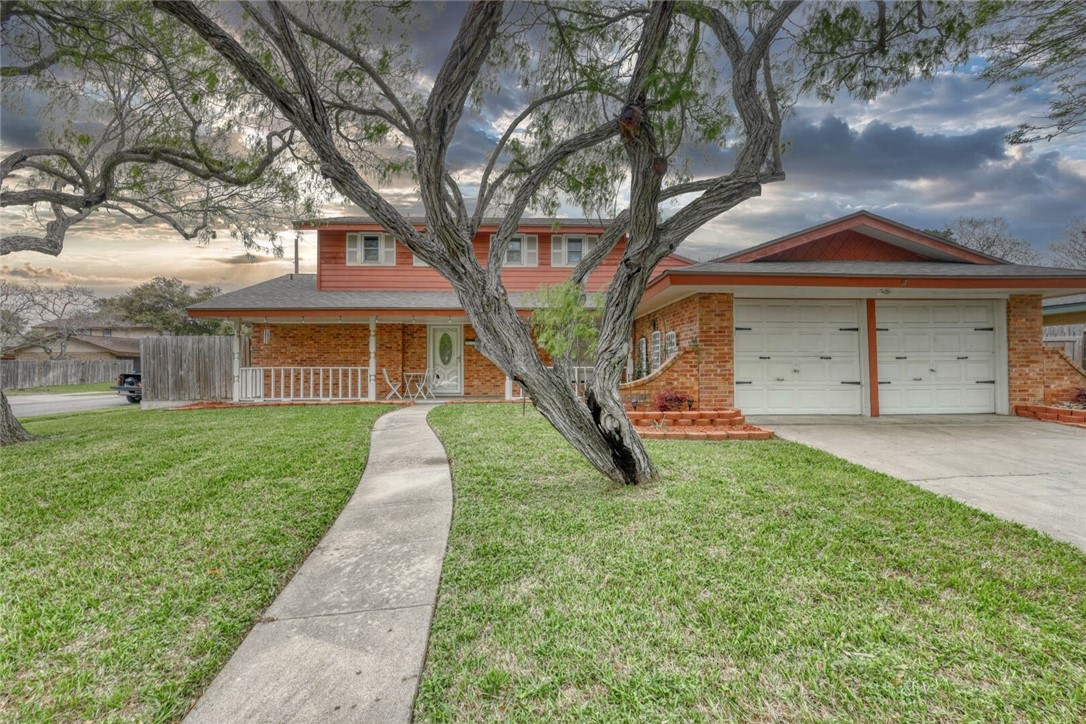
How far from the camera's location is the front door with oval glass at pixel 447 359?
1334 centimetres

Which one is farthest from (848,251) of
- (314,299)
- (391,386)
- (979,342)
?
(314,299)

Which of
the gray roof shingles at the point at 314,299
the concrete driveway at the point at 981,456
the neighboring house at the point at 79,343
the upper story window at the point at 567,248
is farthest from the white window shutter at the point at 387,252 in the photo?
the neighboring house at the point at 79,343

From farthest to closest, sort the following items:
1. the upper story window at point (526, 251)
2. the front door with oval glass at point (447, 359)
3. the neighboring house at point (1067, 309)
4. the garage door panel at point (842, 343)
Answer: the upper story window at point (526, 251), the front door with oval glass at point (447, 359), the neighboring house at point (1067, 309), the garage door panel at point (842, 343)

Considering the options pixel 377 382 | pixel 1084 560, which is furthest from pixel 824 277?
pixel 377 382

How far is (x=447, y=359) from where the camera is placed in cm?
1345

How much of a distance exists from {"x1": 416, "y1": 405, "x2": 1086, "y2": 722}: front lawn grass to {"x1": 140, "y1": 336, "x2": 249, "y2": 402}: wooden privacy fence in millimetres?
11047

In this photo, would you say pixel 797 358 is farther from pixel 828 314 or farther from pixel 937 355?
pixel 937 355

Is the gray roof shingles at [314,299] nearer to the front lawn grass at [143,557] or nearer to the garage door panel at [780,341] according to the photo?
the garage door panel at [780,341]

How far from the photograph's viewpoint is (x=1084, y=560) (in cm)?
286

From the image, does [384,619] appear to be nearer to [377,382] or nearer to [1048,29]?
[1048,29]

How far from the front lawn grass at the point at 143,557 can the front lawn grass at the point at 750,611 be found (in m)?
1.07

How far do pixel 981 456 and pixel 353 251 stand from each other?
46.4ft

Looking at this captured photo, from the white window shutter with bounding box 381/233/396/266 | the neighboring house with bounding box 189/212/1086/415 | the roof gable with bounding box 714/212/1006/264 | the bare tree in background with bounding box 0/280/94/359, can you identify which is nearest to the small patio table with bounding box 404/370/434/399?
the white window shutter with bounding box 381/233/396/266

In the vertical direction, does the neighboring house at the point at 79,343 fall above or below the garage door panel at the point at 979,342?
above
